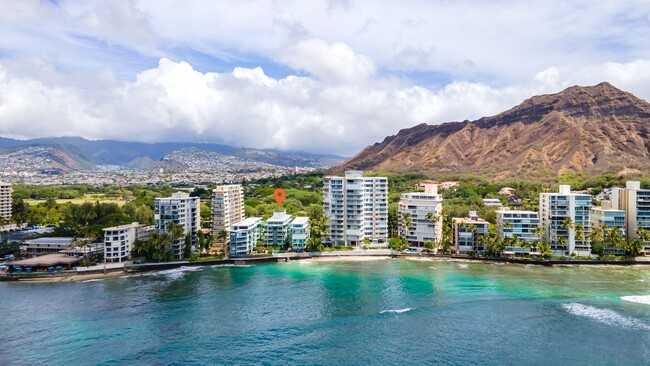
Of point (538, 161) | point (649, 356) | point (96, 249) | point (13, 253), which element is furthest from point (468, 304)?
point (538, 161)

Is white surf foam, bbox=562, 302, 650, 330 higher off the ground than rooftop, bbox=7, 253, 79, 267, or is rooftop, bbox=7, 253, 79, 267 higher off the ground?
rooftop, bbox=7, 253, 79, 267

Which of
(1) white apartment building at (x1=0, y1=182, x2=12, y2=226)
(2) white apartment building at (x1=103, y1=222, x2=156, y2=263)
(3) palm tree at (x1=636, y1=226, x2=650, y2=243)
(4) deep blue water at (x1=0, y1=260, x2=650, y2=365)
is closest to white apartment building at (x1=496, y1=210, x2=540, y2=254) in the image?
(4) deep blue water at (x1=0, y1=260, x2=650, y2=365)

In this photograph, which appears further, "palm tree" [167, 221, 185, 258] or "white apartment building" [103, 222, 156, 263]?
"palm tree" [167, 221, 185, 258]

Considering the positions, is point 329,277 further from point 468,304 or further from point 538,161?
point 538,161

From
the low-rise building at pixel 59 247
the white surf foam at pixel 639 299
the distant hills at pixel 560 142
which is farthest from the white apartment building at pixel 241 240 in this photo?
the distant hills at pixel 560 142

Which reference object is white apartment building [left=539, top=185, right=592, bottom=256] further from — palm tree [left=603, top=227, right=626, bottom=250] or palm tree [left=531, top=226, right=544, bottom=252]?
palm tree [left=603, top=227, right=626, bottom=250]

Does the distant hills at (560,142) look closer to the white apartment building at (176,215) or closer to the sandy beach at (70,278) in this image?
the white apartment building at (176,215)

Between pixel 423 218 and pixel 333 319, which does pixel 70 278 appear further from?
pixel 423 218
